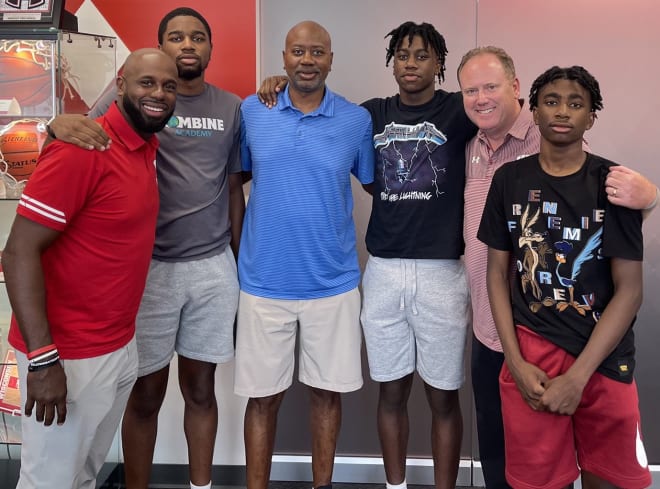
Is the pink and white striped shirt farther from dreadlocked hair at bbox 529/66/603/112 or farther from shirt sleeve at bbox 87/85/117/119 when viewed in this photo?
shirt sleeve at bbox 87/85/117/119

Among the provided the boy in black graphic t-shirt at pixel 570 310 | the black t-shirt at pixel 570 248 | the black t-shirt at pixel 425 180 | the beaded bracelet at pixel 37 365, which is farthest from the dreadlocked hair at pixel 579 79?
the beaded bracelet at pixel 37 365

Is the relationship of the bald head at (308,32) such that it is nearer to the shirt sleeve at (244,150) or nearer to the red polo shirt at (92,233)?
the shirt sleeve at (244,150)

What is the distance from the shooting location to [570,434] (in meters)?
1.86

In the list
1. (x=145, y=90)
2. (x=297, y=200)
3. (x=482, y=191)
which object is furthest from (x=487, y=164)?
(x=145, y=90)

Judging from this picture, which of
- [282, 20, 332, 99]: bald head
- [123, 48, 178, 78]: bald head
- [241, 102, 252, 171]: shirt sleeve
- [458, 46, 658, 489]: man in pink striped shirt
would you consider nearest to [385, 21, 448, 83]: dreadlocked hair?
[458, 46, 658, 489]: man in pink striped shirt

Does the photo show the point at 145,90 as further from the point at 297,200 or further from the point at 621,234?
the point at 621,234

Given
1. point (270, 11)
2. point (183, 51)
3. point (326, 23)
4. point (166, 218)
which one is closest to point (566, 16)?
point (326, 23)

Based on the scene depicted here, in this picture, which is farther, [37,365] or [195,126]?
[195,126]

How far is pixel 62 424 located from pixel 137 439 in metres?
0.77

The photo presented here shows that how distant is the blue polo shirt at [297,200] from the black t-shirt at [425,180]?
6.6 inches

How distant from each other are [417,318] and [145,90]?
122 cm

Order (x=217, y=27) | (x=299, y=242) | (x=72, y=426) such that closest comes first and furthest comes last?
(x=72, y=426) → (x=299, y=242) → (x=217, y=27)

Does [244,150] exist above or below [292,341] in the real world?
above

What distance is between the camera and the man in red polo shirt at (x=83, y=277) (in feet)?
5.23
